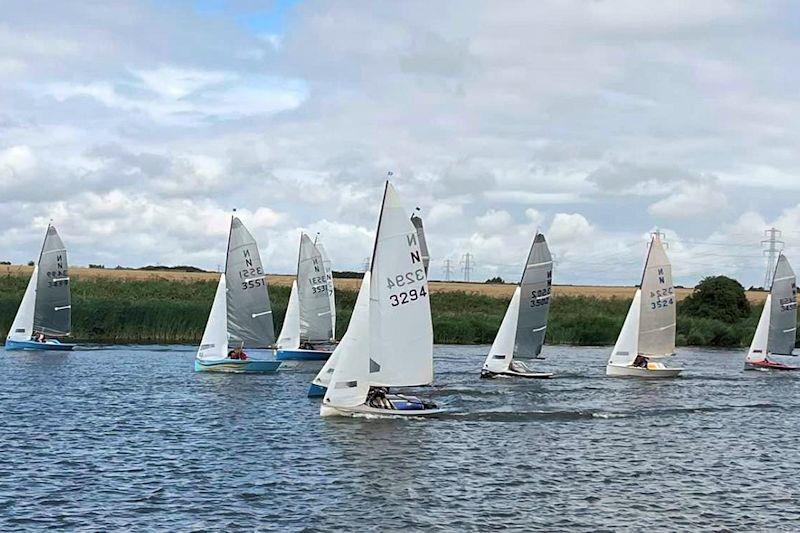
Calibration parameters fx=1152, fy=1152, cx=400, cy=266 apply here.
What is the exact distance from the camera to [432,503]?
27.1m

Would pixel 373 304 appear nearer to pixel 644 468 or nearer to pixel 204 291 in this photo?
pixel 644 468

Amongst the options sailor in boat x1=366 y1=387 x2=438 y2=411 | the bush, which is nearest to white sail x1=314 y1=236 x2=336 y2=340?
sailor in boat x1=366 y1=387 x2=438 y2=411

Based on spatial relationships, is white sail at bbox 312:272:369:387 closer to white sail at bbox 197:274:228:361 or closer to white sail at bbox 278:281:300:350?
white sail at bbox 197:274:228:361

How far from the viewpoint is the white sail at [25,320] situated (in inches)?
2731

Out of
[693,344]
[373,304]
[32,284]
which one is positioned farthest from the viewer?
[693,344]

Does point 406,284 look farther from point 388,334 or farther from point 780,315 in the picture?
point 780,315

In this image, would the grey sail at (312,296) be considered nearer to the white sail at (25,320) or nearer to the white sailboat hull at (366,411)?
the white sail at (25,320)

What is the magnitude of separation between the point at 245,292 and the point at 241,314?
1.15 metres

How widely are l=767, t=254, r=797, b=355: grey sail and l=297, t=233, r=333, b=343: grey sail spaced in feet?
91.3

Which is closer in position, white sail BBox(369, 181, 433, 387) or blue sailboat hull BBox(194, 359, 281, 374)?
white sail BBox(369, 181, 433, 387)

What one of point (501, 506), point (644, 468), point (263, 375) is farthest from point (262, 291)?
point (501, 506)

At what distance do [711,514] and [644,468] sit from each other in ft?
20.5

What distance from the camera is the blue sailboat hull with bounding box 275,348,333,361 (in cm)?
6638

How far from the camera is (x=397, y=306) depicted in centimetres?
3888
